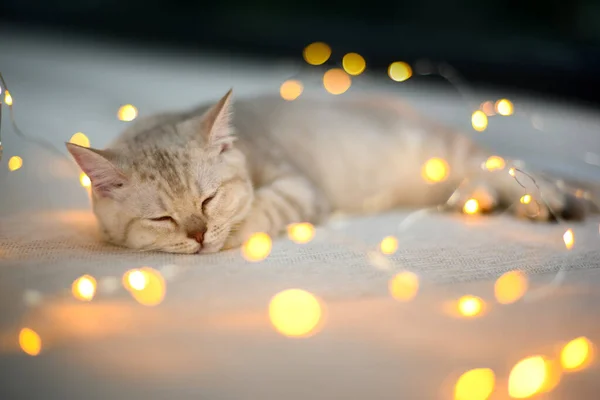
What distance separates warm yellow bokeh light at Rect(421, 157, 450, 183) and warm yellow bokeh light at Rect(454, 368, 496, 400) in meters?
1.15

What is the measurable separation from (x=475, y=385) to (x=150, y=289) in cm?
60

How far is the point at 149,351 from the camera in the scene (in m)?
0.87

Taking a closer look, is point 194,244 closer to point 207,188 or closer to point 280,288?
point 207,188

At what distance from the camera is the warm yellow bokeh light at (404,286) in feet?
3.42

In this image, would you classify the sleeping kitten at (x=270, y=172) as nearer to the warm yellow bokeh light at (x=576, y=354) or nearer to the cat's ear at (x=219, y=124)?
the cat's ear at (x=219, y=124)

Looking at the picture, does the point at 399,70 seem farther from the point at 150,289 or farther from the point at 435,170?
the point at 150,289

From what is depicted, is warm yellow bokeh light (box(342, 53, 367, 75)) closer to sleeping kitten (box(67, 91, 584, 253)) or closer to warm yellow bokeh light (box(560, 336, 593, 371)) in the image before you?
sleeping kitten (box(67, 91, 584, 253))

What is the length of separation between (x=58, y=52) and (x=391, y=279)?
2.16 metres

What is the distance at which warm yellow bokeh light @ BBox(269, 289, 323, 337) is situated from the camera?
949mm

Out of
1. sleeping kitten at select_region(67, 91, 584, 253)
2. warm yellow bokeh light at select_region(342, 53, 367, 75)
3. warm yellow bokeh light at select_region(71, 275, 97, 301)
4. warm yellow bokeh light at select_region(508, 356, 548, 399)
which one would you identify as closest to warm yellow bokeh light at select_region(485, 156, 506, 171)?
sleeping kitten at select_region(67, 91, 584, 253)

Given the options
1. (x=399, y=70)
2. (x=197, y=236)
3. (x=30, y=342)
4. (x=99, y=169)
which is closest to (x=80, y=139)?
(x=99, y=169)

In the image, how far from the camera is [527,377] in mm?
865

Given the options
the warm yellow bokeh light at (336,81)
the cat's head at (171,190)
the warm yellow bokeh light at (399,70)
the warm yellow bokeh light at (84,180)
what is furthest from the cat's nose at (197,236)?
the warm yellow bokeh light at (399,70)

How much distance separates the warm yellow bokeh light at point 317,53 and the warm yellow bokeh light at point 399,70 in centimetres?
34
